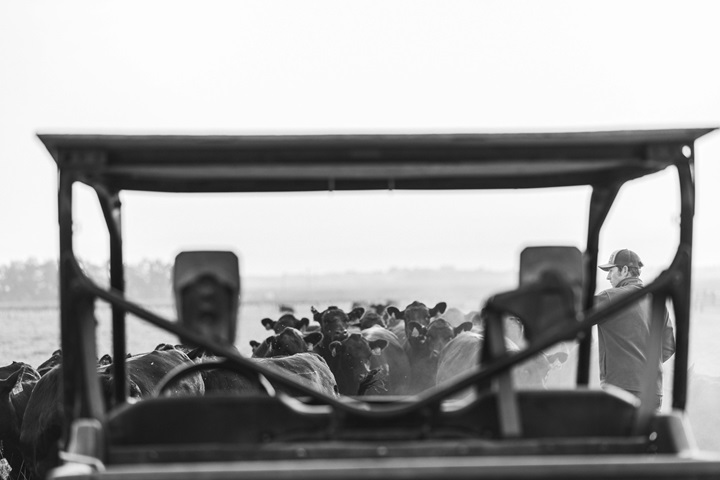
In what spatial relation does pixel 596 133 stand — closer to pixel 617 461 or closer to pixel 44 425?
pixel 617 461

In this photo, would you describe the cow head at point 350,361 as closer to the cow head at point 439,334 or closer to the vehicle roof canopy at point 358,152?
the cow head at point 439,334

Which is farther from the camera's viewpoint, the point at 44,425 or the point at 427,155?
the point at 44,425

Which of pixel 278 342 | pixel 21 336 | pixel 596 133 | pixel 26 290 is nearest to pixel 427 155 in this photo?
pixel 596 133

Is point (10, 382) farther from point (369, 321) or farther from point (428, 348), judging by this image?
point (369, 321)

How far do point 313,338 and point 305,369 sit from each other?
309cm

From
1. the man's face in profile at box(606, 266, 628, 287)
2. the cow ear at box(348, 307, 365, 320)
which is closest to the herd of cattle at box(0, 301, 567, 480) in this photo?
the cow ear at box(348, 307, 365, 320)

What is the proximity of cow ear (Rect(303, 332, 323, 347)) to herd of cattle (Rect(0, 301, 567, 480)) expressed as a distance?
0.01 metres

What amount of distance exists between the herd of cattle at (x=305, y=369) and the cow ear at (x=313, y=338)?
0.05 ft

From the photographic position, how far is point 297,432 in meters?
3.71

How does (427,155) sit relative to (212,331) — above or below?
above

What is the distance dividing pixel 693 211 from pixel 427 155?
0.96 m

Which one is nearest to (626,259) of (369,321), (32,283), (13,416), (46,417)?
(46,417)

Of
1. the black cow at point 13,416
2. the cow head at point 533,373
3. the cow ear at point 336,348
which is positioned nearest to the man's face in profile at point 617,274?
the cow head at point 533,373

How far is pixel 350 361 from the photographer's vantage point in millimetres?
14328
